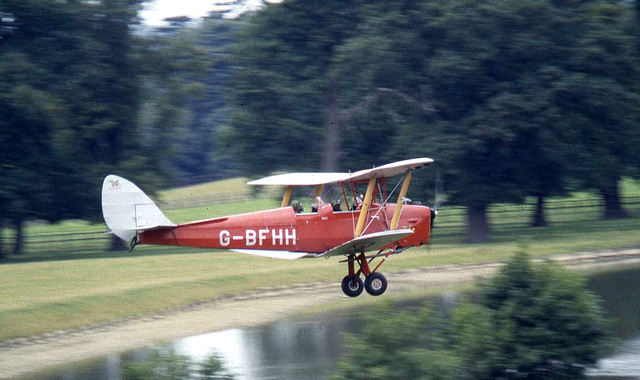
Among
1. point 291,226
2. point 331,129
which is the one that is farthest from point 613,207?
point 291,226

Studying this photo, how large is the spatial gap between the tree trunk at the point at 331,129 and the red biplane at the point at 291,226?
1960 cm

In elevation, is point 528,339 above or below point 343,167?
below

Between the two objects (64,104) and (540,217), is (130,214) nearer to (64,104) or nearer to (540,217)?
(64,104)

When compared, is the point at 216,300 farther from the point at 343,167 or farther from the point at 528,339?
the point at 343,167

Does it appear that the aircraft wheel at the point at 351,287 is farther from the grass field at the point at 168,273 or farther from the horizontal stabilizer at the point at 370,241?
the grass field at the point at 168,273

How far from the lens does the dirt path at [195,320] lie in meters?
20.1

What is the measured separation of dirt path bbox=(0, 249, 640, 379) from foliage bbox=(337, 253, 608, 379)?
2.19 meters

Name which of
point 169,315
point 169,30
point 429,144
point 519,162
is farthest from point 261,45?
point 169,315

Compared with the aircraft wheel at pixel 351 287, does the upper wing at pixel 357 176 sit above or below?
above

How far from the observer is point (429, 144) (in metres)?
38.6

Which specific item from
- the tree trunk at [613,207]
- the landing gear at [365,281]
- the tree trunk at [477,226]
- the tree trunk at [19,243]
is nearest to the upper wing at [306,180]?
the landing gear at [365,281]

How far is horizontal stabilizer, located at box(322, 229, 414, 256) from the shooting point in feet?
70.3

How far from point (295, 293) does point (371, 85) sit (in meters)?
15.8

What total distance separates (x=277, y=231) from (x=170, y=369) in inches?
420
